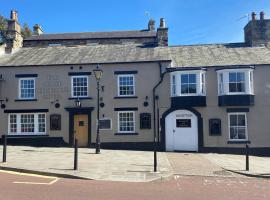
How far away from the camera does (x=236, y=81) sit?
2389 centimetres

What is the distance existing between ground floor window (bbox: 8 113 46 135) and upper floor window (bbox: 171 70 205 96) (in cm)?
923

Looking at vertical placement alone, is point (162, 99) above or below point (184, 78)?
below

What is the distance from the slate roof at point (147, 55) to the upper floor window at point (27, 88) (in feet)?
3.87

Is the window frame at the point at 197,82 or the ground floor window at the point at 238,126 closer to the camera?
the ground floor window at the point at 238,126

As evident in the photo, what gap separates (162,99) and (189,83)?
2.07 meters

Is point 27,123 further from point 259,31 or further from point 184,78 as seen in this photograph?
point 259,31

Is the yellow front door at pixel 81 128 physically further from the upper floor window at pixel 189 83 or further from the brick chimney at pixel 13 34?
the brick chimney at pixel 13 34

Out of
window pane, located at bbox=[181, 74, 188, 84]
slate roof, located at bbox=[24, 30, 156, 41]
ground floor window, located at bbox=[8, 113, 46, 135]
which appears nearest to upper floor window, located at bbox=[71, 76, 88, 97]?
ground floor window, located at bbox=[8, 113, 46, 135]

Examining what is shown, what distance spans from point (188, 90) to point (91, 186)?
14537 mm

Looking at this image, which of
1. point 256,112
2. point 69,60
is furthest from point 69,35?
point 256,112

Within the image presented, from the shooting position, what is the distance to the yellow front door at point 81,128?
24.8 m

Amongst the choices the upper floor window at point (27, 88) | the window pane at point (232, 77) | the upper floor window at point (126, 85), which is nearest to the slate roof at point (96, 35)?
the upper floor window at point (126, 85)

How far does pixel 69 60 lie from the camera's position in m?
25.7

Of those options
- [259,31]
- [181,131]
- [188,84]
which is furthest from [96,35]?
[181,131]
